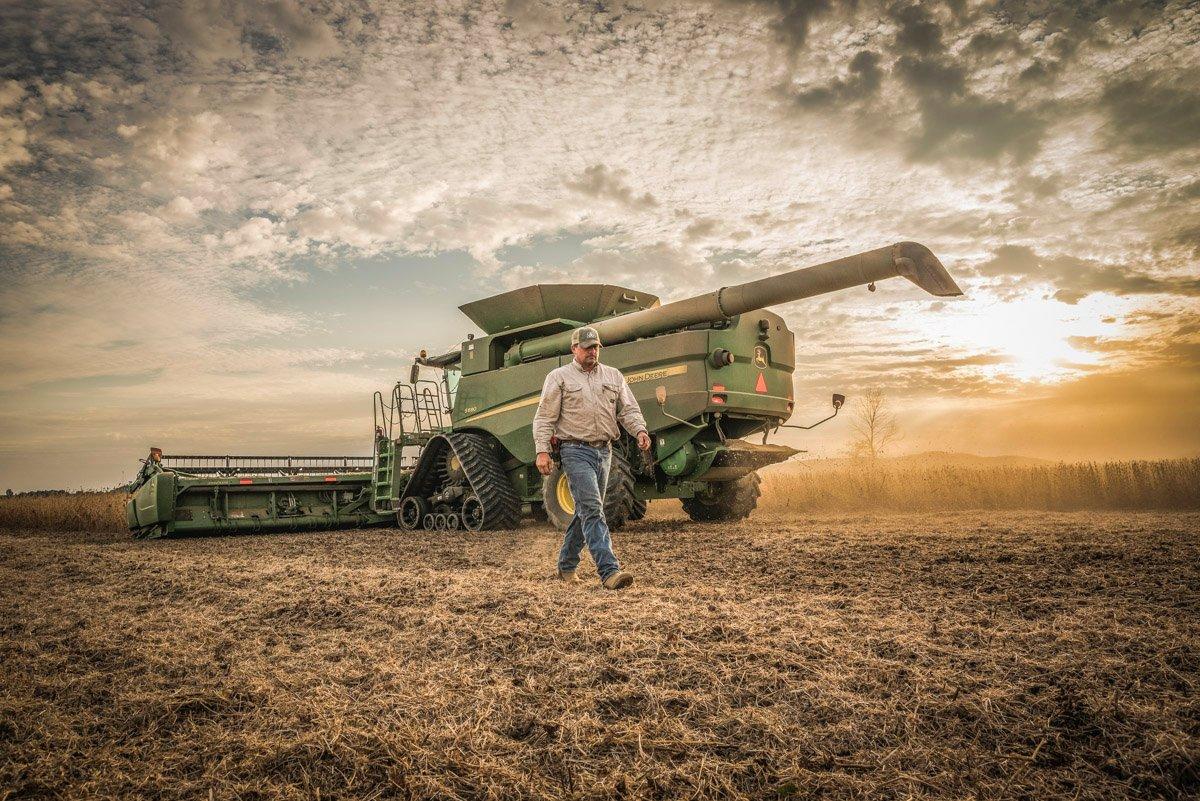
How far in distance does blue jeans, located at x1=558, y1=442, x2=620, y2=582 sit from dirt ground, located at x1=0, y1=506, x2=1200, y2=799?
274 millimetres

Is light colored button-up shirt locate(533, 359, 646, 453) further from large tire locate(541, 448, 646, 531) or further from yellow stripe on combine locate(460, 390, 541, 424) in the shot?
yellow stripe on combine locate(460, 390, 541, 424)

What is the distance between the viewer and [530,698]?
2.86 metres

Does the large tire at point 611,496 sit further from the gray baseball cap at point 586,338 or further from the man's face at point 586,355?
the gray baseball cap at point 586,338

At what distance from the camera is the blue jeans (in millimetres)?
5117

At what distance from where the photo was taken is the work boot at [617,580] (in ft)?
16.4

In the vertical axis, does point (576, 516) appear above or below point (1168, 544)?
above

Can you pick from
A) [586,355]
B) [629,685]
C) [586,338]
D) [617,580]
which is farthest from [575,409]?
[629,685]

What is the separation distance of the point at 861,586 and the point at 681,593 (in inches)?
50.5

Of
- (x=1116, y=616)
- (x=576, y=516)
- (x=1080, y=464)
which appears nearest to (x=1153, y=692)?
(x=1116, y=616)

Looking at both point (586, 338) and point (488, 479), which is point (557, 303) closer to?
point (488, 479)

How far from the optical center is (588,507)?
5.23m

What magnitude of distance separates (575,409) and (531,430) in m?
4.93

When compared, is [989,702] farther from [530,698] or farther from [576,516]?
[576,516]

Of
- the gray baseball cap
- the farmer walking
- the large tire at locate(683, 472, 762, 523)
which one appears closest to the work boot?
the farmer walking
